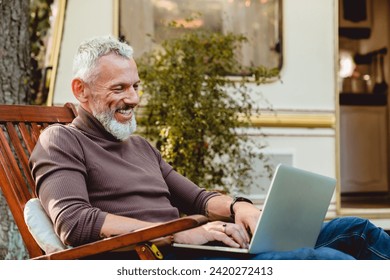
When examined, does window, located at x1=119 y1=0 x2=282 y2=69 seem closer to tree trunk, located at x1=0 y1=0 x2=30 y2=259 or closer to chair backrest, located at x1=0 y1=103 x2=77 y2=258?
tree trunk, located at x1=0 y1=0 x2=30 y2=259

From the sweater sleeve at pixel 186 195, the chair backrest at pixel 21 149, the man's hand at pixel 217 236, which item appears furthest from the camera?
the sweater sleeve at pixel 186 195

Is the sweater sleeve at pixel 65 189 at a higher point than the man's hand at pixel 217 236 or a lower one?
higher

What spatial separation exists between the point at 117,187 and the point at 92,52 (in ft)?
1.47

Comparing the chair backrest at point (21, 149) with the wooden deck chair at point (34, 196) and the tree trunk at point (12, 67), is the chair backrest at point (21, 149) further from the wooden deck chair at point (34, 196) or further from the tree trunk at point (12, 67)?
the tree trunk at point (12, 67)

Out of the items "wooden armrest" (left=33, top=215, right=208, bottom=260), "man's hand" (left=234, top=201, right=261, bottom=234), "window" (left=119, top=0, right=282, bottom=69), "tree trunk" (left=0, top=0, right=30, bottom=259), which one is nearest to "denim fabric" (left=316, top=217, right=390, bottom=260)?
"man's hand" (left=234, top=201, right=261, bottom=234)

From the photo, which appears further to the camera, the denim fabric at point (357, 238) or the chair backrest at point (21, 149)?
the chair backrest at point (21, 149)

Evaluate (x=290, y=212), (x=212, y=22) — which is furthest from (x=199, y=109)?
(x=290, y=212)

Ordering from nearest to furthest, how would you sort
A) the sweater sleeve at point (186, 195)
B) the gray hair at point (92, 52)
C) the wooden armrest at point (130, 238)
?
the wooden armrest at point (130, 238) → the gray hair at point (92, 52) → the sweater sleeve at point (186, 195)

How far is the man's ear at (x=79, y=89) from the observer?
2303 mm

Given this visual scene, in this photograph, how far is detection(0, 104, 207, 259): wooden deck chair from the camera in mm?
1820

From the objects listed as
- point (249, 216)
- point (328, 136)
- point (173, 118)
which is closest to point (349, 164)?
point (328, 136)

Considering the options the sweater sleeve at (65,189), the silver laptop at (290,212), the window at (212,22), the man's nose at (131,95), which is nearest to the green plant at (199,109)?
the window at (212,22)

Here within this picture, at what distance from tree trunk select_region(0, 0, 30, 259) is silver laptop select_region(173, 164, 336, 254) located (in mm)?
1611

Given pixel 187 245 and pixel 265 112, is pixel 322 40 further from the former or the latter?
pixel 187 245
